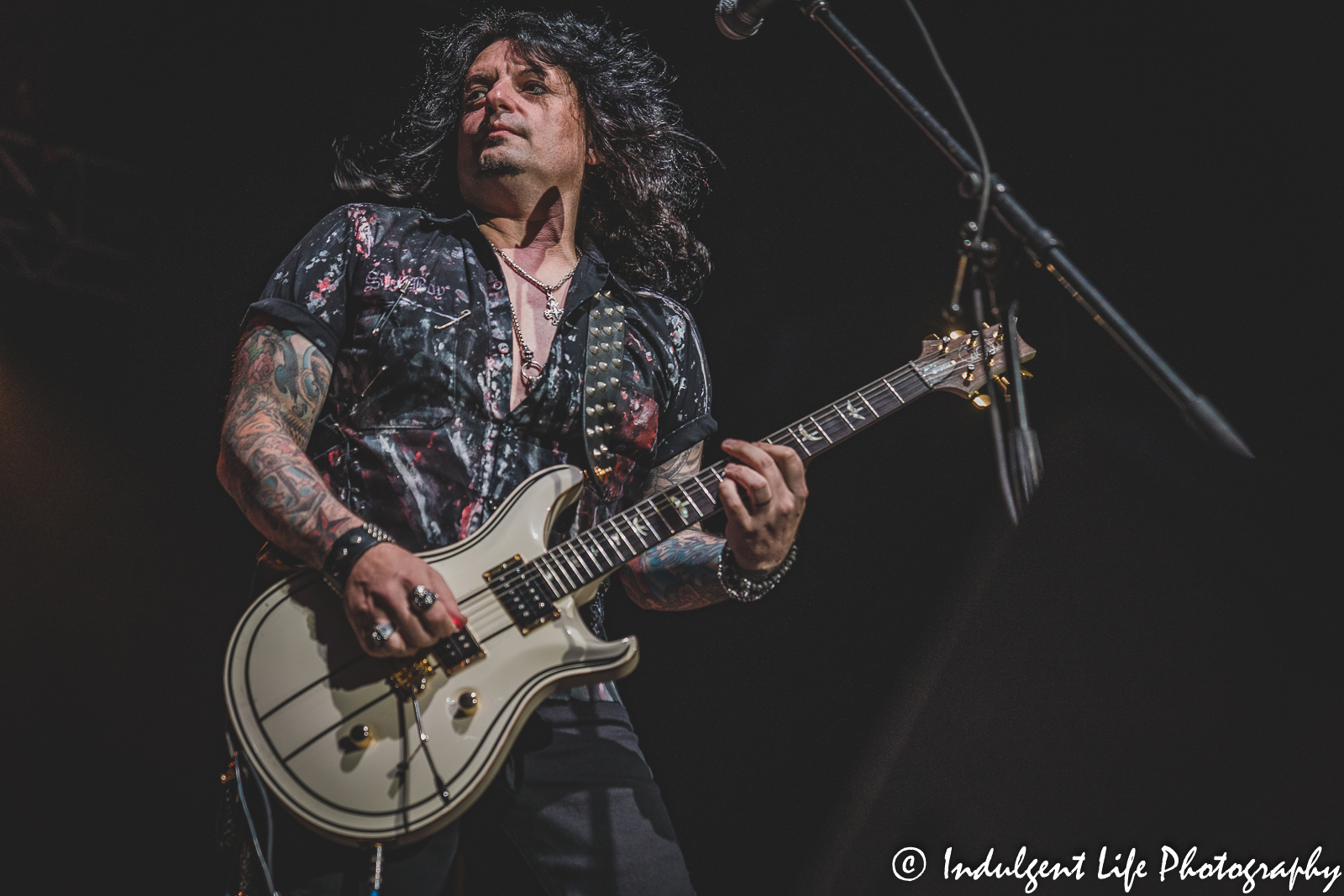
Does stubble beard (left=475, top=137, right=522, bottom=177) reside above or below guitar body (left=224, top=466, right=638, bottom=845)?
above

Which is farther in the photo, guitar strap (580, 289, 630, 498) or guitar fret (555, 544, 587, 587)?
guitar strap (580, 289, 630, 498)

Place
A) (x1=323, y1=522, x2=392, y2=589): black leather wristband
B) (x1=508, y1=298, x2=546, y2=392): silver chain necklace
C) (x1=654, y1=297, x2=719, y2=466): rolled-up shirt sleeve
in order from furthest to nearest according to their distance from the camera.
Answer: (x1=654, y1=297, x2=719, y2=466): rolled-up shirt sleeve → (x1=508, y1=298, x2=546, y2=392): silver chain necklace → (x1=323, y1=522, x2=392, y2=589): black leather wristband

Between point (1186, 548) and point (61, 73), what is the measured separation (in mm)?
3454

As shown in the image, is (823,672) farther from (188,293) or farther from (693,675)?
(188,293)

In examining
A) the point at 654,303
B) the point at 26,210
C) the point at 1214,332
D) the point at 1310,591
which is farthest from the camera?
the point at 26,210

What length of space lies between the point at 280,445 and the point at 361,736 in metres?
0.59

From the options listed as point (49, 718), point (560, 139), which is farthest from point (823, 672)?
point (49, 718)

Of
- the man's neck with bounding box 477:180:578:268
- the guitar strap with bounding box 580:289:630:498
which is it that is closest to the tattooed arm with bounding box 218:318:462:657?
the guitar strap with bounding box 580:289:630:498

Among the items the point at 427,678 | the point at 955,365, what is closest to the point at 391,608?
the point at 427,678

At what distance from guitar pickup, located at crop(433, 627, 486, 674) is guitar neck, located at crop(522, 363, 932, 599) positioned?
0.56ft

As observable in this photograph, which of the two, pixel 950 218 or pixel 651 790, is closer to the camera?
pixel 651 790

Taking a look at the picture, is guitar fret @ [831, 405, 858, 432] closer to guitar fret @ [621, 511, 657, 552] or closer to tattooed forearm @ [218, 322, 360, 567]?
guitar fret @ [621, 511, 657, 552]

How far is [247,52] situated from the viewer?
8.39 feet

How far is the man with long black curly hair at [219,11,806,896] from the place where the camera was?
4.91 ft
